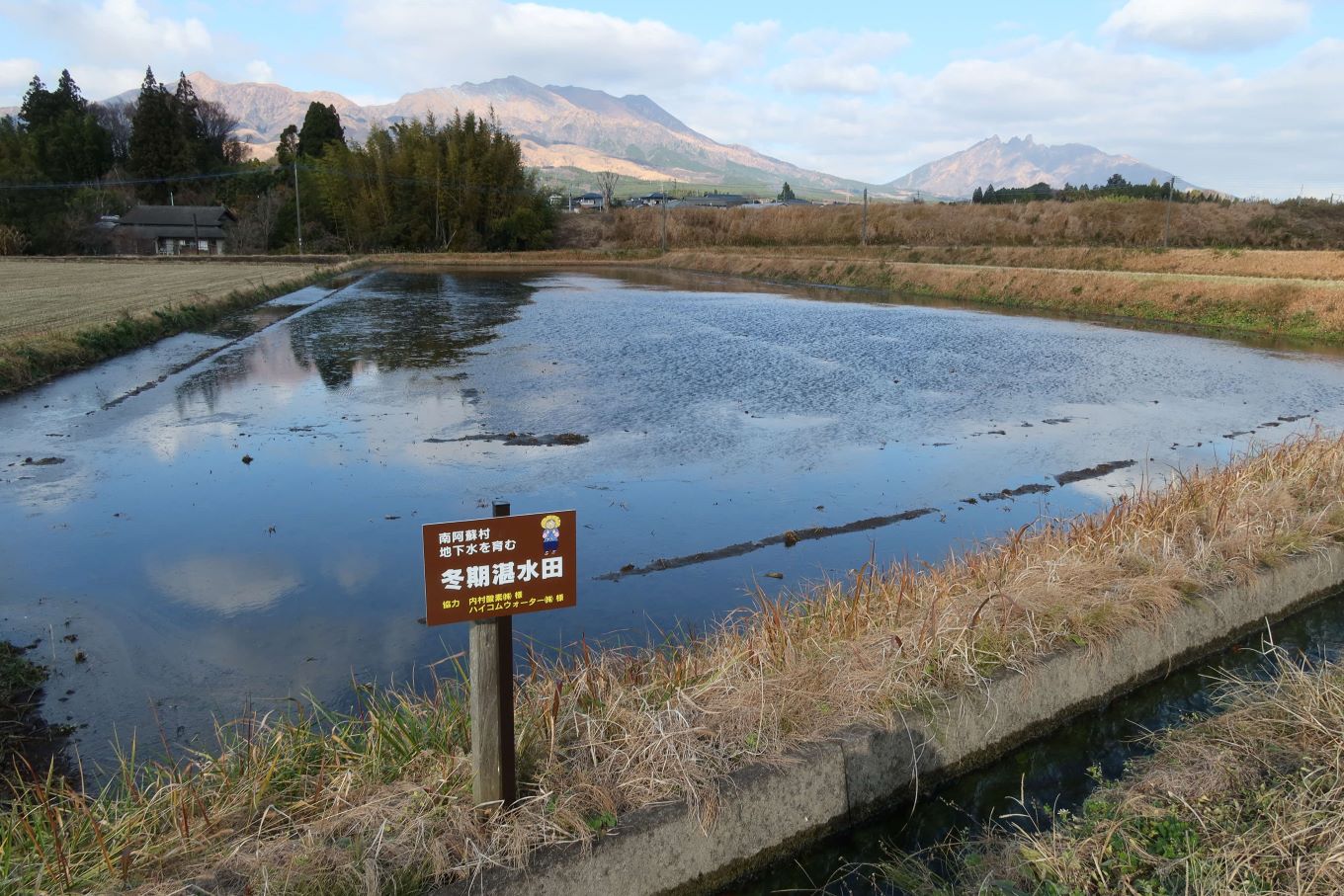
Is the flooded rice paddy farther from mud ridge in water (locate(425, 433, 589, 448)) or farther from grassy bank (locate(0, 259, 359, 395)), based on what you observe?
grassy bank (locate(0, 259, 359, 395))

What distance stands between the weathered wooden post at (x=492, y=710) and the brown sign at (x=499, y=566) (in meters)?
0.08

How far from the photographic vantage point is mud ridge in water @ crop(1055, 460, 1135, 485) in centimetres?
784

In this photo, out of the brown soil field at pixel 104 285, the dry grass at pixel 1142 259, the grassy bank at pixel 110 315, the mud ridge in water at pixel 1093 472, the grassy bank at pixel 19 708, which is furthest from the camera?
the dry grass at pixel 1142 259

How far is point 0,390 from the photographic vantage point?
1083 centimetres

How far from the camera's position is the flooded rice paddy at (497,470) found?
4.78 meters

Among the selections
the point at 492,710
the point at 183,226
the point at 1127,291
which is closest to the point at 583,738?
the point at 492,710

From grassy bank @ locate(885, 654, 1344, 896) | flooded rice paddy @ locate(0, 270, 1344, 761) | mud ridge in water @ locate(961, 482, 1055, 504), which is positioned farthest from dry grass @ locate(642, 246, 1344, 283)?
grassy bank @ locate(885, 654, 1344, 896)

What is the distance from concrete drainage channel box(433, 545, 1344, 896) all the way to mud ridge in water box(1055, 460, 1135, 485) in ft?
9.62

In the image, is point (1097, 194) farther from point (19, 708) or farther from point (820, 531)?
point (19, 708)

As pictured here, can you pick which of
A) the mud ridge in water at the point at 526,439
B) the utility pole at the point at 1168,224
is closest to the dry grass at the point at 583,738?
the mud ridge in water at the point at 526,439

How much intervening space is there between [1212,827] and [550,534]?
2.36m

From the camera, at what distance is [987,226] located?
47125mm

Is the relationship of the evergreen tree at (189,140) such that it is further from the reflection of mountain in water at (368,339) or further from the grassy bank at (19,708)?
the grassy bank at (19,708)

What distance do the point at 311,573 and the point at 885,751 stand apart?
369cm
